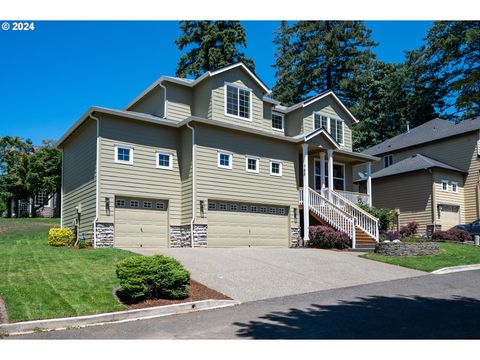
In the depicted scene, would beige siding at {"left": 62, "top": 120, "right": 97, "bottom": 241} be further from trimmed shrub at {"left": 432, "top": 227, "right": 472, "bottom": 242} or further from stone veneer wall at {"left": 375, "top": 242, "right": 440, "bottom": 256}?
trimmed shrub at {"left": 432, "top": 227, "right": 472, "bottom": 242}

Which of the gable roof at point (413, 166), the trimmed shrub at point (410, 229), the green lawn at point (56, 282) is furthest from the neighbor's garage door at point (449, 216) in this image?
the green lawn at point (56, 282)

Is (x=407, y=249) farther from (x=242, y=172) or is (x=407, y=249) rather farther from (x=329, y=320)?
(x=329, y=320)

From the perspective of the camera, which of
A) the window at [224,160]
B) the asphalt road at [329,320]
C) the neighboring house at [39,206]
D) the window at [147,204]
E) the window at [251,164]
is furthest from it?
the neighboring house at [39,206]

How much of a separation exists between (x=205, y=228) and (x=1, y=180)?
25.7 m

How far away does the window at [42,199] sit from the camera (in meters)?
37.8

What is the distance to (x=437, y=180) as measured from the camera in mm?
30172

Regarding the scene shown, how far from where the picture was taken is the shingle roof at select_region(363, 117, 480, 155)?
31.8 m

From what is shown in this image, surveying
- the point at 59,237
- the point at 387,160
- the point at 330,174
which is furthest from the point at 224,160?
the point at 387,160

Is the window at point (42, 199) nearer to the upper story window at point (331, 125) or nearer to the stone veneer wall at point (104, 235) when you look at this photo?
the stone veneer wall at point (104, 235)

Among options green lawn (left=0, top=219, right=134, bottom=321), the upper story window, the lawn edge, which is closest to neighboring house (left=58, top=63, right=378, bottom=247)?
the upper story window

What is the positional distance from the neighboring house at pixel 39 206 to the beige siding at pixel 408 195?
24.3m

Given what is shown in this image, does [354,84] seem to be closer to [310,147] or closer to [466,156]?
[466,156]

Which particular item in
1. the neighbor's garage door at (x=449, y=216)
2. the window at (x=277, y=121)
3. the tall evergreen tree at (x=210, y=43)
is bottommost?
the neighbor's garage door at (x=449, y=216)

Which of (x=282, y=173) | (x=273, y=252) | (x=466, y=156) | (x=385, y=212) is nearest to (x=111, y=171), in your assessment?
(x=273, y=252)
